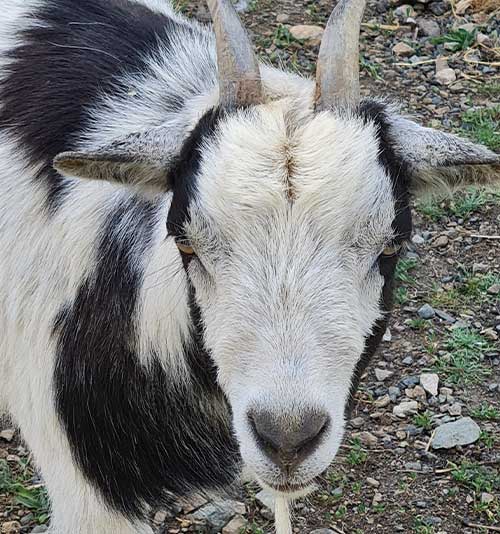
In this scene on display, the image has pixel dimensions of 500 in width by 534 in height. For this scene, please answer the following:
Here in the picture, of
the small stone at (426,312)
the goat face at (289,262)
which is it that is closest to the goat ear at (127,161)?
the goat face at (289,262)

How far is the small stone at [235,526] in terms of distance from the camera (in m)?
4.58

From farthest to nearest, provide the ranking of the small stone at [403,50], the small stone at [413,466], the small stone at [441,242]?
the small stone at [403,50] < the small stone at [441,242] < the small stone at [413,466]

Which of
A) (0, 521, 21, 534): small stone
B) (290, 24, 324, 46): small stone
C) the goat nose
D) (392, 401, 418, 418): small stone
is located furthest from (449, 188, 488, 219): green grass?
the goat nose

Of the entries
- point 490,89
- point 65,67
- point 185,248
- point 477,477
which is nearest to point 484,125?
point 490,89

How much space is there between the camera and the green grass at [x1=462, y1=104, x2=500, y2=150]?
654 cm

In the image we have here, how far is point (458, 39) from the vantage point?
7.59 meters

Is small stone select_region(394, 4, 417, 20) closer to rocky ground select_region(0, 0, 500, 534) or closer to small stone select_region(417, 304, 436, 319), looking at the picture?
rocky ground select_region(0, 0, 500, 534)

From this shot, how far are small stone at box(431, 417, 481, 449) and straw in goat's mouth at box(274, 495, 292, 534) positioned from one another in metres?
0.94

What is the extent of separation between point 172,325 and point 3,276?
0.72 m

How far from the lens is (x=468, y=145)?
129 inches

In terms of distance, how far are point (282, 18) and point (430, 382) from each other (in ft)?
11.5

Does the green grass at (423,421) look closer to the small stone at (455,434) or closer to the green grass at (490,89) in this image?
the small stone at (455,434)

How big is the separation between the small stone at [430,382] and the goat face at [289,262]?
2040mm

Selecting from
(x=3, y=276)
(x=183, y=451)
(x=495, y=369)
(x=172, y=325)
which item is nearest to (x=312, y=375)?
(x=172, y=325)
